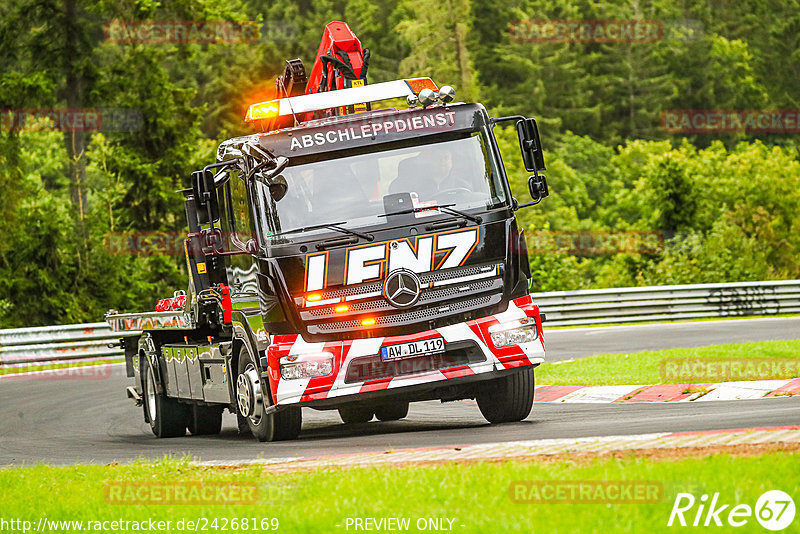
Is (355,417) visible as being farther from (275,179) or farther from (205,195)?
(275,179)

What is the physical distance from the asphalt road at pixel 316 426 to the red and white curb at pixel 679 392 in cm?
61

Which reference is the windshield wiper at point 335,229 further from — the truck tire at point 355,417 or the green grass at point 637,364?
the green grass at point 637,364

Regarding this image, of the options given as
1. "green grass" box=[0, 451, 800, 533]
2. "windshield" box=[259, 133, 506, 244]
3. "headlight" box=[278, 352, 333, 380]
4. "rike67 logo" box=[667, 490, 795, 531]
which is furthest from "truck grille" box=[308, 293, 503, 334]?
"rike67 logo" box=[667, 490, 795, 531]

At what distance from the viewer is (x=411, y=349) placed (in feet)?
34.0

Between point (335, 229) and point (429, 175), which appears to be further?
point (429, 175)

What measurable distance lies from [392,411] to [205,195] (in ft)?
12.3

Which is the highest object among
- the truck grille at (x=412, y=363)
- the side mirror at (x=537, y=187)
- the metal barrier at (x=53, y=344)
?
the side mirror at (x=537, y=187)

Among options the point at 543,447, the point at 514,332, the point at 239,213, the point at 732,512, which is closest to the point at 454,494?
the point at 732,512

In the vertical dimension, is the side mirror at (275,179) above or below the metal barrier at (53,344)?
above

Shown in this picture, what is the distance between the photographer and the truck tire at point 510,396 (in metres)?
11.1

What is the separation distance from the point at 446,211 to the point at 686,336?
13.2m

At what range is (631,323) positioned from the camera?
95.9 ft

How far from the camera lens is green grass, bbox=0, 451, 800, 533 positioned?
5.82 m

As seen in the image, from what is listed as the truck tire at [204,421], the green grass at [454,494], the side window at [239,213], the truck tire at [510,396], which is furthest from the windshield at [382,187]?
the truck tire at [204,421]
